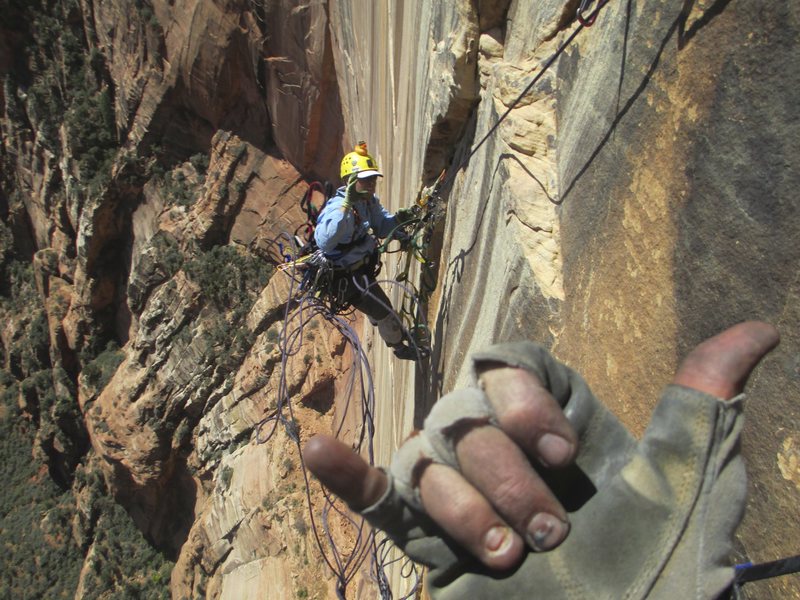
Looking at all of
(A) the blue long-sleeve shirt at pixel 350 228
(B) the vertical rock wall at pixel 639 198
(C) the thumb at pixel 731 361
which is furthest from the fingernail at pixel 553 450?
(A) the blue long-sleeve shirt at pixel 350 228

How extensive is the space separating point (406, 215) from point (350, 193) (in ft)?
2.31

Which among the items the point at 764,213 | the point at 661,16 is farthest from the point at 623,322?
the point at 661,16

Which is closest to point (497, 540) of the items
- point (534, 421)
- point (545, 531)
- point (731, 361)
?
point (545, 531)

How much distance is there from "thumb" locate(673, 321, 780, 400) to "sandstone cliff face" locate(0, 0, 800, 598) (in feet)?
1.43

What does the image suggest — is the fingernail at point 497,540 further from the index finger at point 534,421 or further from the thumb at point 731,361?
the thumb at point 731,361

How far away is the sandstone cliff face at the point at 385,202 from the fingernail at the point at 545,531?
2.33 ft

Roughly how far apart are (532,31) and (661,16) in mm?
990

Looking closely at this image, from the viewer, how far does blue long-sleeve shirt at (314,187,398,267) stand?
152 inches

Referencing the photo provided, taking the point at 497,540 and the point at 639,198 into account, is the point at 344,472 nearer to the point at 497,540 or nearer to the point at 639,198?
the point at 497,540

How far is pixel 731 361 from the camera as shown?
2.91ft

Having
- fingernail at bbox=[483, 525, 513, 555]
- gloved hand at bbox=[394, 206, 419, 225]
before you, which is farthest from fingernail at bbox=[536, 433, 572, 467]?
gloved hand at bbox=[394, 206, 419, 225]

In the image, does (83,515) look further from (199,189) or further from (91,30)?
(91,30)

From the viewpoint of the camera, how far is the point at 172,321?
44.9 ft

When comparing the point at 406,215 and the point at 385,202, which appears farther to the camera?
the point at 385,202
